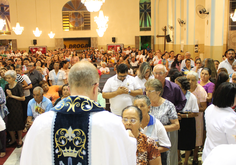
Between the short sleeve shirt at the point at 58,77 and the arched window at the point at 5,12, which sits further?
the arched window at the point at 5,12

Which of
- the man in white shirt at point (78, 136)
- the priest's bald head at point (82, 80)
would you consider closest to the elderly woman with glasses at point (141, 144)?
the man in white shirt at point (78, 136)

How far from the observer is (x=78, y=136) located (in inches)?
64.5

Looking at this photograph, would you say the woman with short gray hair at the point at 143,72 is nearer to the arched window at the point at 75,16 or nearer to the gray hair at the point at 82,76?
the gray hair at the point at 82,76

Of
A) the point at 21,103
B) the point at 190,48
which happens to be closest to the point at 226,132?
the point at 21,103

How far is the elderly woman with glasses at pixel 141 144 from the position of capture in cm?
230

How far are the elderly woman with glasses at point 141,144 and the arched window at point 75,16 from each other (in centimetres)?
2534

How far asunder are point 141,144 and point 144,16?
2556 centimetres

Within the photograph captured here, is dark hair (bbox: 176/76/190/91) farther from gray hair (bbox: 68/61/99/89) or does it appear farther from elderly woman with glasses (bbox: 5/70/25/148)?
elderly woman with glasses (bbox: 5/70/25/148)

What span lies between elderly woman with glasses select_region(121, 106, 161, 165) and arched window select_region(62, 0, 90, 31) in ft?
83.1

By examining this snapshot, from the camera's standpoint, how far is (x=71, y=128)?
1633 mm

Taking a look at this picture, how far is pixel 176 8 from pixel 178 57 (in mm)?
9865

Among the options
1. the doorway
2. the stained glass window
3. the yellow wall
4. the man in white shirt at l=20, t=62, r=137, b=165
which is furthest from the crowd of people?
the doorway

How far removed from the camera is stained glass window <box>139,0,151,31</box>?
87.1ft

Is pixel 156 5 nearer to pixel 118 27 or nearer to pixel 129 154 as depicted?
pixel 118 27
